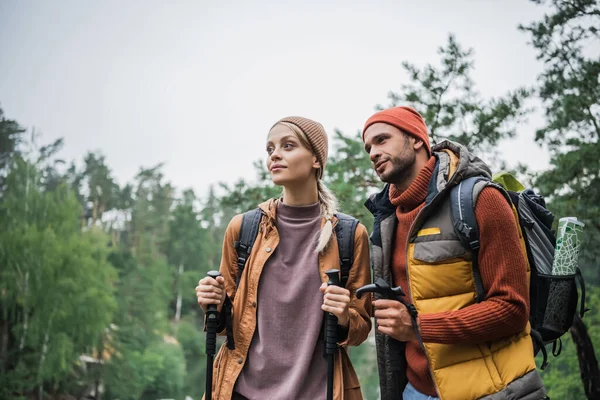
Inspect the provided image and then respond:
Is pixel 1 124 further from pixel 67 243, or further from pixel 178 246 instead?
pixel 178 246

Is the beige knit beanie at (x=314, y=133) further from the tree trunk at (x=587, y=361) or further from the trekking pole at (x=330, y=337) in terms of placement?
the tree trunk at (x=587, y=361)

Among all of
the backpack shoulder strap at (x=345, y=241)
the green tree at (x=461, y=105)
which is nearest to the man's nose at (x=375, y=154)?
the backpack shoulder strap at (x=345, y=241)

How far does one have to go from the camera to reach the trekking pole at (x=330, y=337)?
2.23 meters

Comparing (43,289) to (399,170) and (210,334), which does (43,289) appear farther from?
(399,170)

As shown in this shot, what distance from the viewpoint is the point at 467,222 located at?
2020 mm

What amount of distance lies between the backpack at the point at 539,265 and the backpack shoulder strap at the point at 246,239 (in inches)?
41.0

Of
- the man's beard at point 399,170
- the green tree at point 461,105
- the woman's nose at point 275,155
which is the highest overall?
the green tree at point 461,105

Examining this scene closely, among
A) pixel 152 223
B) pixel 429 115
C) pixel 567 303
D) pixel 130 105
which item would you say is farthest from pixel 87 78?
pixel 567 303

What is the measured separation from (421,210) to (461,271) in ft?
0.97

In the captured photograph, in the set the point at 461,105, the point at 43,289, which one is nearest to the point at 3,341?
the point at 43,289

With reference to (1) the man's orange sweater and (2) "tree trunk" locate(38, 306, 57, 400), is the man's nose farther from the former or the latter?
(2) "tree trunk" locate(38, 306, 57, 400)

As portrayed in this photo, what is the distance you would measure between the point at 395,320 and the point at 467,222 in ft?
1.59

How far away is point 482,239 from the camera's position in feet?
6.53

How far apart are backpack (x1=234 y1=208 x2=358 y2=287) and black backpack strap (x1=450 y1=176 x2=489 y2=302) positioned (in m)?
0.64
